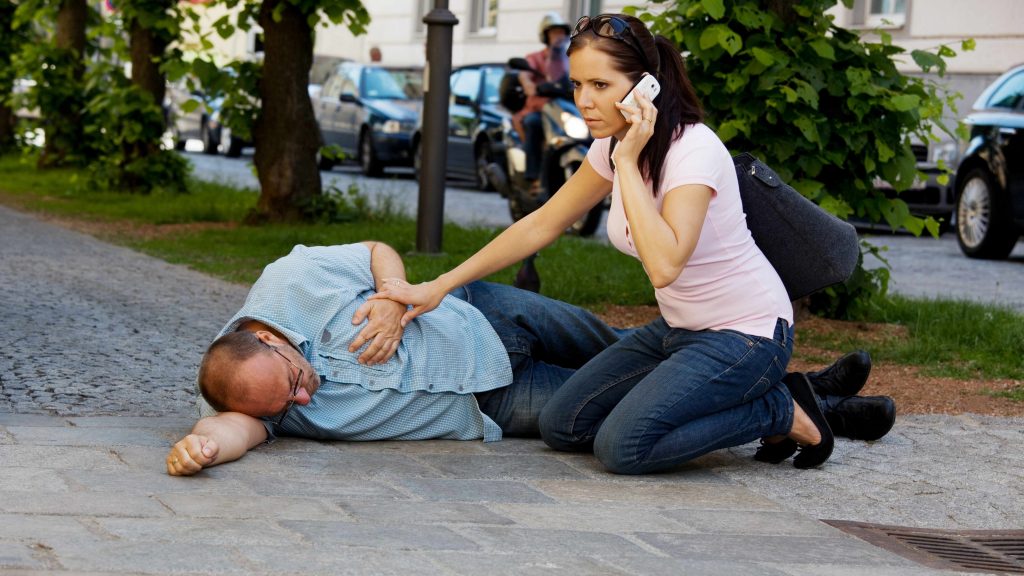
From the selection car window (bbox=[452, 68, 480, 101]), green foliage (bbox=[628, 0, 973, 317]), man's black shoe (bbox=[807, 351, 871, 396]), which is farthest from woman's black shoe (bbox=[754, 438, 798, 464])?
car window (bbox=[452, 68, 480, 101])

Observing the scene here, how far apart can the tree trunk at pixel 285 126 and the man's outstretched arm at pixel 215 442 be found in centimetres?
892

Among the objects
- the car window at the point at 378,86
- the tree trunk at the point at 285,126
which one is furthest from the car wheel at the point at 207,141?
the tree trunk at the point at 285,126

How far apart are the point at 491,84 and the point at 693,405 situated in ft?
51.4

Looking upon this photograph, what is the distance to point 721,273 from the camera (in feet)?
15.9

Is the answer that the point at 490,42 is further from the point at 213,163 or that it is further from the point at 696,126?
the point at 696,126

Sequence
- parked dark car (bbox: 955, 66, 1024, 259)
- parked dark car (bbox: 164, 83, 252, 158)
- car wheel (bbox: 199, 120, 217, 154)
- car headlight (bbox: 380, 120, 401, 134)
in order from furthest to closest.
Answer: car wheel (bbox: 199, 120, 217, 154) → parked dark car (bbox: 164, 83, 252, 158) → car headlight (bbox: 380, 120, 401, 134) → parked dark car (bbox: 955, 66, 1024, 259)

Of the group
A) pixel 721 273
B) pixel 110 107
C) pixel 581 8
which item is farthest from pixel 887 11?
→ pixel 721 273

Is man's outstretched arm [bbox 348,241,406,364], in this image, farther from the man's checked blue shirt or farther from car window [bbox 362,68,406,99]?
car window [bbox 362,68,406,99]

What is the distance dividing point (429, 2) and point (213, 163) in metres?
7.52

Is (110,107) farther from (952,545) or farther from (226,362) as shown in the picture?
(952,545)

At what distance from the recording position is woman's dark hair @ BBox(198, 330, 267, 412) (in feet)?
15.5

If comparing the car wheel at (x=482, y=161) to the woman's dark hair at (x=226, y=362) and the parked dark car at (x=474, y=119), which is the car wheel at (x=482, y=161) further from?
the woman's dark hair at (x=226, y=362)

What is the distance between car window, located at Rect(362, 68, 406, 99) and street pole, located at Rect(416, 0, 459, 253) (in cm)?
1294

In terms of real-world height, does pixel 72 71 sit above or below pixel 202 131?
above
